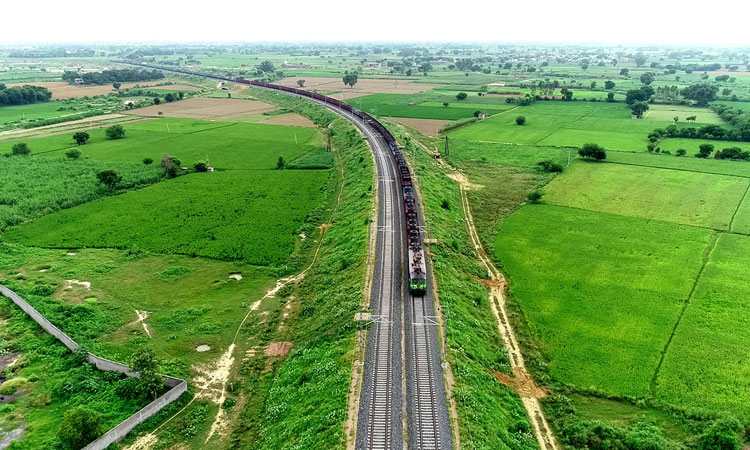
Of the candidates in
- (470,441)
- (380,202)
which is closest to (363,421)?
(470,441)

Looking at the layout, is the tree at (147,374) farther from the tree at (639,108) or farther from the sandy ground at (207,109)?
the tree at (639,108)

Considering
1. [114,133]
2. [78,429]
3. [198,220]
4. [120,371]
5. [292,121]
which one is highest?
[292,121]

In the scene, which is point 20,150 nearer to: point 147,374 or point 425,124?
point 147,374

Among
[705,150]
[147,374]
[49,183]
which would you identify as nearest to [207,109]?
[49,183]

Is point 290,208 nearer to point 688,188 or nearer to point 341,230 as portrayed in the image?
point 341,230

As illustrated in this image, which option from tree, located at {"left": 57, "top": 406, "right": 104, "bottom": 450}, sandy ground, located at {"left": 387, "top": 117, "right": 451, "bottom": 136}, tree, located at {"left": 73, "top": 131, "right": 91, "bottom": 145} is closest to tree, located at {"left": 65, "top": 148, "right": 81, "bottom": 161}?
tree, located at {"left": 73, "top": 131, "right": 91, "bottom": 145}

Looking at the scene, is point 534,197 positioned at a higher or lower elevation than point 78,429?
higher

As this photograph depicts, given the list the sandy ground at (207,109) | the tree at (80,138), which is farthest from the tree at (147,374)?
the sandy ground at (207,109)
